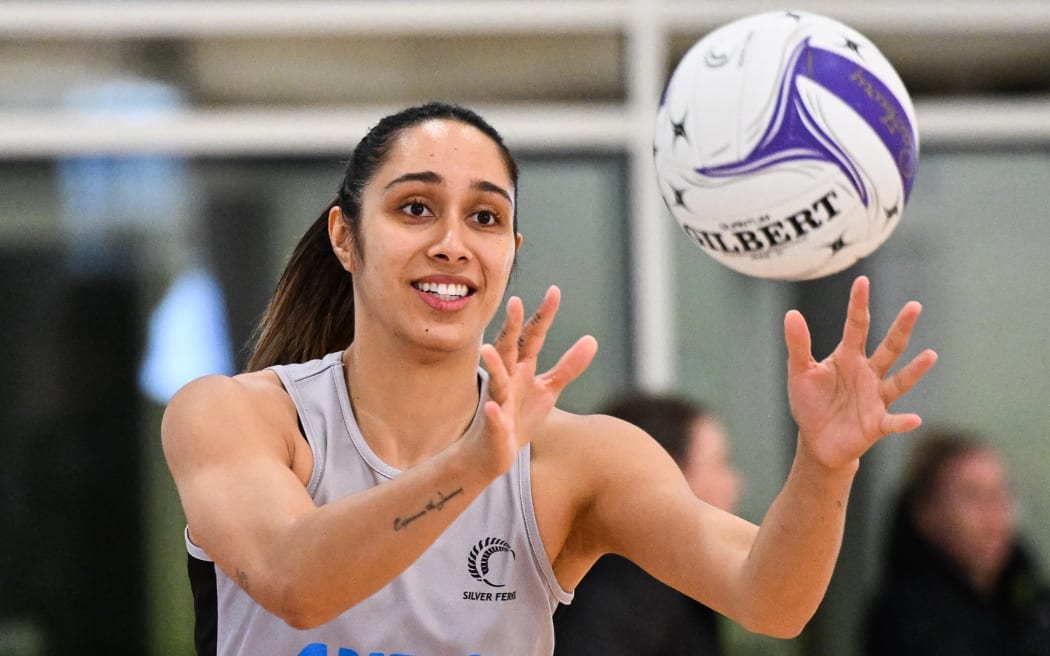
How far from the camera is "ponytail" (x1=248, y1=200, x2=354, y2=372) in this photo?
328cm

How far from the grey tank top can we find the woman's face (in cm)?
25

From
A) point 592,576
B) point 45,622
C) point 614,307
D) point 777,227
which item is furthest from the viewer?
point 614,307

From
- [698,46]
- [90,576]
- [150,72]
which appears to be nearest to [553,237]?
[150,72]

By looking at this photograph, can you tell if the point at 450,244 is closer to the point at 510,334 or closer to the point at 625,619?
the point at 510,334

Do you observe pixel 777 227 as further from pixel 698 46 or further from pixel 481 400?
pixel 481 400

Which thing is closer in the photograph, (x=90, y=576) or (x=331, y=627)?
(x=331, y=627)

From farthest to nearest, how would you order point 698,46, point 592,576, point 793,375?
point 592,576 → point 698,46 → point 793,375

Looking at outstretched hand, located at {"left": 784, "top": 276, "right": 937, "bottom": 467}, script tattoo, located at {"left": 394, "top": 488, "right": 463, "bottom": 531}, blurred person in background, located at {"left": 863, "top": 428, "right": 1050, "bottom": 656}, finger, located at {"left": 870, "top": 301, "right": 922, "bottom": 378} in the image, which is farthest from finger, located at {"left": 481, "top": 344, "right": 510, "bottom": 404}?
blurred person in background, located at {"left": 863, "top": 428, "right": 1050, "bottom": 656}

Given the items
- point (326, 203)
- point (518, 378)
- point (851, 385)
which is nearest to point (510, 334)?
point (518, 378)

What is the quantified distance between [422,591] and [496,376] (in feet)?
2.15

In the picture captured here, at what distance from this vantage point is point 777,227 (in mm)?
2832

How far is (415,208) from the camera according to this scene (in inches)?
112

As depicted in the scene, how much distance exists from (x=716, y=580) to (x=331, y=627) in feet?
2.34

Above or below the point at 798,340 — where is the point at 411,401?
below
